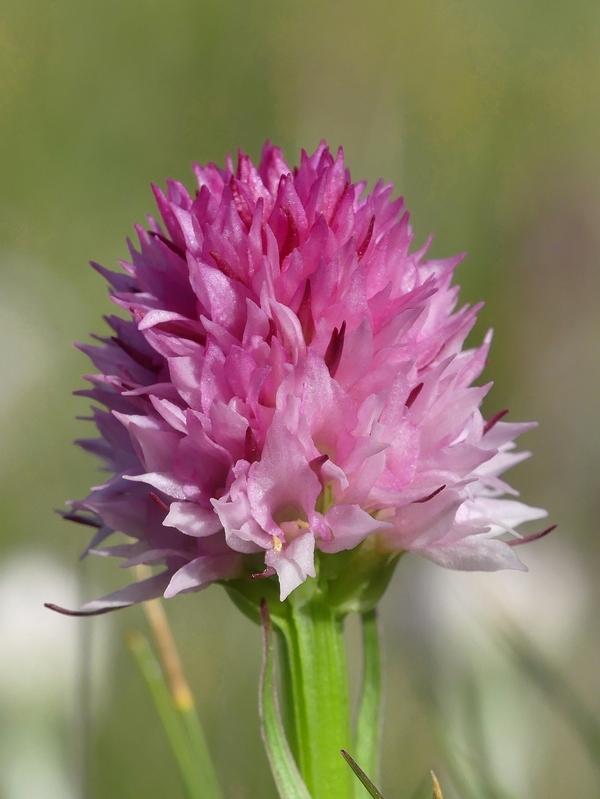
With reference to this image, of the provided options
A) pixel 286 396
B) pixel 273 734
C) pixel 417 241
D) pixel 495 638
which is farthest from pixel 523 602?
pixel 417 241

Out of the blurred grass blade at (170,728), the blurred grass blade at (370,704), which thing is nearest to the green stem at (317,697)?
the blurred grass blade at (370,704)

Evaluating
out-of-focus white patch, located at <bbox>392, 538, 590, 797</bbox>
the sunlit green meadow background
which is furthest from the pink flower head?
out-of-focus white patch, located at <bbox>392, 538, 590, 797</bbox>

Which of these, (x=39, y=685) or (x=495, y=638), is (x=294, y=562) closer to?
(x=495, y=638)

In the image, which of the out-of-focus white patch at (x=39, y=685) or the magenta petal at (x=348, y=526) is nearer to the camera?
the magenta petal at (x=348, y=526)

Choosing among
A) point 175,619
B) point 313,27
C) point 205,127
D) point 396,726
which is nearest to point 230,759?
point 396,726

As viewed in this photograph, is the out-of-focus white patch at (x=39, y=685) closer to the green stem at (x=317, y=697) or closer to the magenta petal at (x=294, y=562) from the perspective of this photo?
the green stem at (x=317, y=697)

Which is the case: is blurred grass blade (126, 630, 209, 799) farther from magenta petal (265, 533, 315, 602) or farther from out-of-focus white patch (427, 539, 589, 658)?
out-of-focus white patch (427, 539, 589, 658)

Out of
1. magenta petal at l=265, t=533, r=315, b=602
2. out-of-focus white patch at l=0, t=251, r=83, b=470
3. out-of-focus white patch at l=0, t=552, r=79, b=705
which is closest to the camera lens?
magenta petal at l=265, t=533, r=315, b=602
